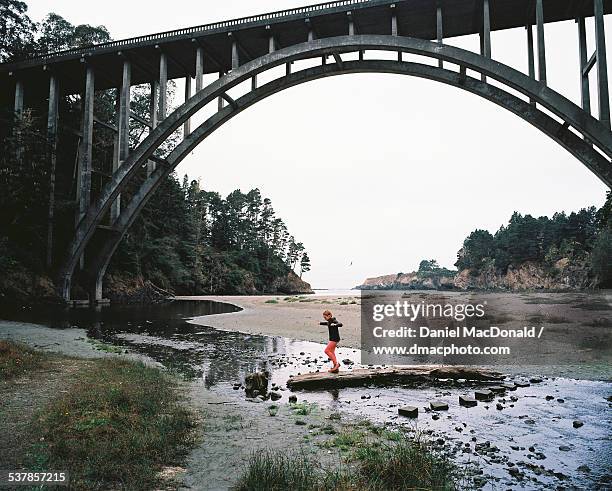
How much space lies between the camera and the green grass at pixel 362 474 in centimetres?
392

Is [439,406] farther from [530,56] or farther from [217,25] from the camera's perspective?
[217,25]

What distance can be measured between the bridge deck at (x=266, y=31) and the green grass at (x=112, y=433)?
65.1ft

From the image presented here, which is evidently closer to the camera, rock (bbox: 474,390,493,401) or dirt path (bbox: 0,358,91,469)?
dirt path (bbox: 0,358,91,469)

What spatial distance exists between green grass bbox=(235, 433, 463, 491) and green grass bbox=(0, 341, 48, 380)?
574 centimetres

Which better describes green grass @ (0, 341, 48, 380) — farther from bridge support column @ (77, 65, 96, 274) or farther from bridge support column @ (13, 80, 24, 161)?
bridge support column @ (13, 80, 24, 161)

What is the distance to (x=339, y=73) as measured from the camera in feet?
71.2

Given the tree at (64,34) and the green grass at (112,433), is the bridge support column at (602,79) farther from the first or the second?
the tree at (64,34)

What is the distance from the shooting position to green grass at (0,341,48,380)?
779cm

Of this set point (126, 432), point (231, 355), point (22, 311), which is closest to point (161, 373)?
point (231, 355)

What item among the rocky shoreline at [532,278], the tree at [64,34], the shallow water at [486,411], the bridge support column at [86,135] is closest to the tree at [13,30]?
the tree at [64,34]

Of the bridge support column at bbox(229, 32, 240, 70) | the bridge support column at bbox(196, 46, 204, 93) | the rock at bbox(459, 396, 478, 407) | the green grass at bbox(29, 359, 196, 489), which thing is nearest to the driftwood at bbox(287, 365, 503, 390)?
the rock at bbox(459, 396, 478, 407)

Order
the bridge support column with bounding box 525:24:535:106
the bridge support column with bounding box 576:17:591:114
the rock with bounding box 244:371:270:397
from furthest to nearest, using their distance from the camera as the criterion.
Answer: the bridge support column with bounding box 525:24:535:106 → the bridge support column with bounding box 576:17:591:114 → the rock with bounding box 244:371:270:397

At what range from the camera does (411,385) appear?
964 centimetres

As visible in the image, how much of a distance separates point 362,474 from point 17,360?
314 inches
